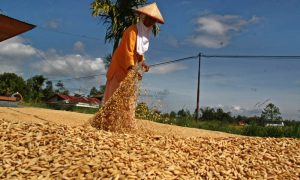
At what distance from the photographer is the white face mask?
5945 millimetres

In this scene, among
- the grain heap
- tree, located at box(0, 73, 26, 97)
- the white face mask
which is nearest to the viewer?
the grain heap

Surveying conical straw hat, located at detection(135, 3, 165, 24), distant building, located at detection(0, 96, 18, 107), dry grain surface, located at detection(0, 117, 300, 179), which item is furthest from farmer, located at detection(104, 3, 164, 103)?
distant building, located at detection(0, 96, 18, 107)

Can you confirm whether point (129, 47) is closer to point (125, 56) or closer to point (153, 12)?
point (125, 56)

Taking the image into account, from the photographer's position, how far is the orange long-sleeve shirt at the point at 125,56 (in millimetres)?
5852

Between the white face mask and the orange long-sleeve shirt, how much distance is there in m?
0.05

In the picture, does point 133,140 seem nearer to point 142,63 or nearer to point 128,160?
point 128,160

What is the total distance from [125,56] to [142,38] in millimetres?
348

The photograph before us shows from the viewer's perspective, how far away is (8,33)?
8133 mm

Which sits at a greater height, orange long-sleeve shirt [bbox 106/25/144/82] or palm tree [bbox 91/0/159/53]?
palm tree [bbox 91/0/159/53]

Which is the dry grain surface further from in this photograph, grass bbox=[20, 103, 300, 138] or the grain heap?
grass bbox=[20, 103, 300, 138]

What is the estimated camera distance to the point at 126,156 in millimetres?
4305

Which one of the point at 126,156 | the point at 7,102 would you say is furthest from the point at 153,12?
the point at 7,102

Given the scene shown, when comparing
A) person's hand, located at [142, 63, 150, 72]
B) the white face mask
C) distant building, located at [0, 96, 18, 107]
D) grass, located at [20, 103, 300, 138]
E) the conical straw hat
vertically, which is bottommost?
grass, located at [20, 103, 300, 138]

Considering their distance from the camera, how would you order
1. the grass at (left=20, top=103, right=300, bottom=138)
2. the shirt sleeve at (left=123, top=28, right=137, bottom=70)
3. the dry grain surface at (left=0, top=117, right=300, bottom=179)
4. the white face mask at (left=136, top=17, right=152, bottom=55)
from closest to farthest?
the dry grain surface at (left=0, top=117, right=300, bottom=179)
the shirt sleeve at (left=123, top=28, right=137, bottom=70)
the white face mask at (left=136, top=17, right=152, bottom=55)
the grass at (left=20, top=103, right=300, bottom=138)
